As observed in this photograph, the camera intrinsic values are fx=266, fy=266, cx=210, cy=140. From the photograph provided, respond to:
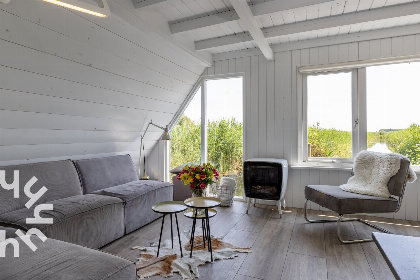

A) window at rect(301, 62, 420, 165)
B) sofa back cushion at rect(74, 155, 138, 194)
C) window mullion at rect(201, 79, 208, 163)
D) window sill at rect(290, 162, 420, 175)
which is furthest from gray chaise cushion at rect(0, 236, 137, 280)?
window at rect(301, 62, 420, 165)

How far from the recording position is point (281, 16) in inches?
114

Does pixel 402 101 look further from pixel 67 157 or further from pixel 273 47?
pixel 67 157

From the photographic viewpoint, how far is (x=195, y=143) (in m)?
4.52

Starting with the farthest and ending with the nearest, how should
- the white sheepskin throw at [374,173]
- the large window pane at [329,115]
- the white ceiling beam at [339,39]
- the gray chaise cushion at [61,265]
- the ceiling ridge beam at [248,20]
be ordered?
the large window pane at [329,115], the white ceiling beam at [339,39], the white sheepskin throw at [374,173], the ceiling ridge beam at [248,20], the gray chaise cushion at [61,265]

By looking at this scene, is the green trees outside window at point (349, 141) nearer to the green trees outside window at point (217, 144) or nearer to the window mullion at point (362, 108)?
the window mullion at point (362, 108)

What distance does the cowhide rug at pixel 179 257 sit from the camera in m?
2.01

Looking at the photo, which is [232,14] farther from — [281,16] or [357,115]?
[357,115]

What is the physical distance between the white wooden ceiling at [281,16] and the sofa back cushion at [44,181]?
1.83 m

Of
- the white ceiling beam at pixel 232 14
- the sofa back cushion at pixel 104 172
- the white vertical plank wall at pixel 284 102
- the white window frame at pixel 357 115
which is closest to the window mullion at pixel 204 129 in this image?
the white vertical plank wall at pixel 284 102

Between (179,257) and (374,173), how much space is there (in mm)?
2254

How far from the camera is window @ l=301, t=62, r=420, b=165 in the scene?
332 centimetres

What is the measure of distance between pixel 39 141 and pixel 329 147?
11.7 ft

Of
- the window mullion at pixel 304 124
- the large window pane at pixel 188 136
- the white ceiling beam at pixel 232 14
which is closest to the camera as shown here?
the white ceiling beam at pixel 232 14

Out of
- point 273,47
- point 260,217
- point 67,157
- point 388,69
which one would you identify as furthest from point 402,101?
point 67,157
